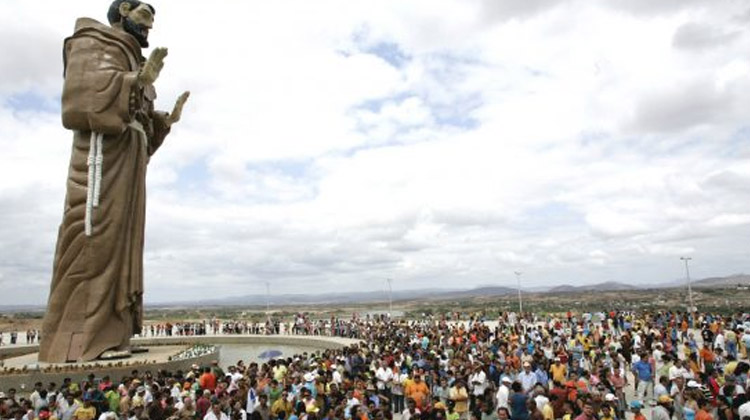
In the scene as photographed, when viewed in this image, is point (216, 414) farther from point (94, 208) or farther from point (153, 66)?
point (153, 66)

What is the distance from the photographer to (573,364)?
16141 millimetres

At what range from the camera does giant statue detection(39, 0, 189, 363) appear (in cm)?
2045

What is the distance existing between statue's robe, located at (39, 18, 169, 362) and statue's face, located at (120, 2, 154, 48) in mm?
926

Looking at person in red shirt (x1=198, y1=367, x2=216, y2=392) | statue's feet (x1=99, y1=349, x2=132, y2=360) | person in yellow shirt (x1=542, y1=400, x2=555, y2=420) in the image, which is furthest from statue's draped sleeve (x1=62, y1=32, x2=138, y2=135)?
person in yellow shirt (x1=542, y1=400, x2=555, y2=420)

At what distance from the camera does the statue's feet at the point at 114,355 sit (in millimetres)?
20608

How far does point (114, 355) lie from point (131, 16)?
12727 mm

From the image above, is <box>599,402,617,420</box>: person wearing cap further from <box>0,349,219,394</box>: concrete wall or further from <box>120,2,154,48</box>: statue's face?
<box>120,2,154,48</box>: statue's face

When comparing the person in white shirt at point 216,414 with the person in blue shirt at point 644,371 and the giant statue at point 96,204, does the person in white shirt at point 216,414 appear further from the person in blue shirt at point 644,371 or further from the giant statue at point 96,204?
the giant statue at point 96,204

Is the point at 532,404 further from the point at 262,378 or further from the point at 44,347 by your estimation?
the point at 44,347

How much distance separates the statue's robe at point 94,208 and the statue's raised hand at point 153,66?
376 millimetres

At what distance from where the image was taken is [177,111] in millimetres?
24469

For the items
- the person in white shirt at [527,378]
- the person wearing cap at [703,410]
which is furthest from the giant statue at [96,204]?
the person wearing cap at [703,410]

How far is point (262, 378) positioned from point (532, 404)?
19.8 ft

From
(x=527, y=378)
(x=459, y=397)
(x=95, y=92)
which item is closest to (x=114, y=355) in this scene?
(x=95, y=92)
